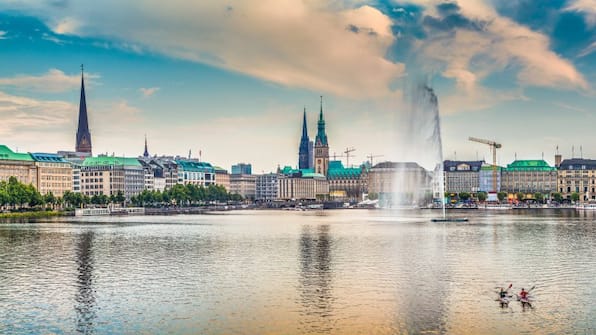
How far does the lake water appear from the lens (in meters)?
30.5

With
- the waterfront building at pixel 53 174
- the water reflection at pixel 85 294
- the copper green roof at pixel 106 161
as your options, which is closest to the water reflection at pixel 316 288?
the water reflection at pixel 85 294

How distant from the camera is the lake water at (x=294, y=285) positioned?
3052 cm

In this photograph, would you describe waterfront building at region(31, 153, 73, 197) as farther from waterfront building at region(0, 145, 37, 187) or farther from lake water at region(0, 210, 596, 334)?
lake water at region(0, 210, 596, 334)

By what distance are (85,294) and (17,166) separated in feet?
454

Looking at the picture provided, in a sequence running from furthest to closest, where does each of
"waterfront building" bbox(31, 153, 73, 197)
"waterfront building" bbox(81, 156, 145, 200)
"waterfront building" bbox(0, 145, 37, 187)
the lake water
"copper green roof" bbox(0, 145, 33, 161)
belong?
"waterfront building" bbox(81, 156, 145, 200) < "waterfront building" bbox(31, 153, 73, 197) < "copper green roof" bbox(0, 145, 33, 161) < "waterfront building" bbox(0, 145, 37, 187) < the lake water

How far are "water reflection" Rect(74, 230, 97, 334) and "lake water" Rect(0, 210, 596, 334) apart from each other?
8 centimetres

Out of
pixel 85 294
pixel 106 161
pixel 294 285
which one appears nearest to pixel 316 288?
pixel 294 285

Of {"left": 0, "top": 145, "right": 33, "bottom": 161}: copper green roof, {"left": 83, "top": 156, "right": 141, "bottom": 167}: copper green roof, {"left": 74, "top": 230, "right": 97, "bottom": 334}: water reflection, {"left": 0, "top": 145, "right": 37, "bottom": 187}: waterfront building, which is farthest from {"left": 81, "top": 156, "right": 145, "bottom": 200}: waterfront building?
{"left": 74, "top": 230, "right": 97, "bottom": 334}: water reflection

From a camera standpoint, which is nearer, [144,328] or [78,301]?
[144,328]

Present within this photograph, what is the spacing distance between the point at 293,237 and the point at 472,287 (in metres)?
36.4

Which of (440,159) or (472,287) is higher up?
(440,159)

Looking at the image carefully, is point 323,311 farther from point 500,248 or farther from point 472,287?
point 500,248

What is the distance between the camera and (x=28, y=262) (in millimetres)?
50500

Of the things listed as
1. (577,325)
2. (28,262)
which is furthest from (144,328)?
(28,262)
